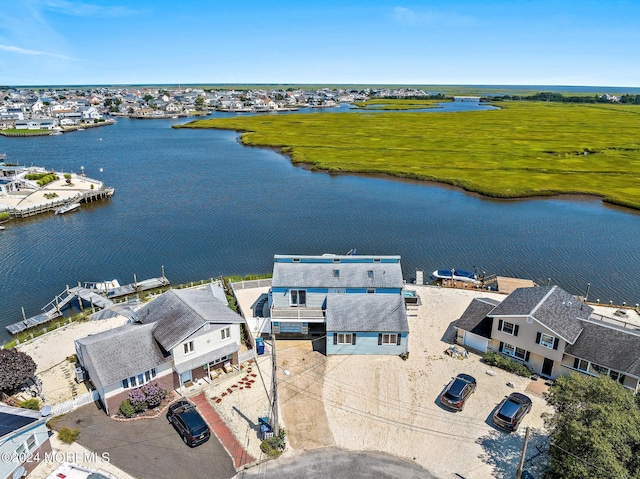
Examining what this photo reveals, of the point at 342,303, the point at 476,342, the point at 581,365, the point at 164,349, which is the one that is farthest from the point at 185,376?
the point at 581,365

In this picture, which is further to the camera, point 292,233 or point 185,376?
point 292,233

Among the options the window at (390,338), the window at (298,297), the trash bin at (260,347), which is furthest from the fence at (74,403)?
the window at (390,338)

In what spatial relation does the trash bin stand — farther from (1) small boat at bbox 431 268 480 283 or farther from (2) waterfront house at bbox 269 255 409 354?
(1) small boat at bbox 431 268 480 283

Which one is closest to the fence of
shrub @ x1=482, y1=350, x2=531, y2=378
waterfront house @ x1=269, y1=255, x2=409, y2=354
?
waterfront house @ x1=269, y1=255, x2=409, y2=354

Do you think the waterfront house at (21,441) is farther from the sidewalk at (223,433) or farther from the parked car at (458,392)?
the parked car at (458,392)

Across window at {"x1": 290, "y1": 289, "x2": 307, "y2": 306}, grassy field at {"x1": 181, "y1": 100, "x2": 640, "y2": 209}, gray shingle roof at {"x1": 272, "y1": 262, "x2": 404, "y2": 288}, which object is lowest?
window at {"x1": 290, "y1": 289, "x2": 307, "y2": 306}

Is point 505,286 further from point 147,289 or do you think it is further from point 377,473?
point 147,289

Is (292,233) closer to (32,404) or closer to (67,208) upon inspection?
(32,404)
